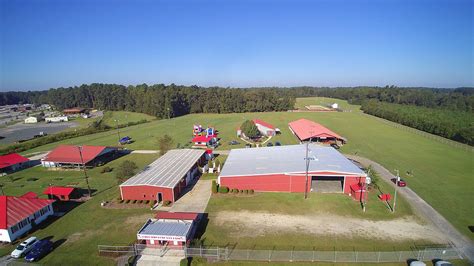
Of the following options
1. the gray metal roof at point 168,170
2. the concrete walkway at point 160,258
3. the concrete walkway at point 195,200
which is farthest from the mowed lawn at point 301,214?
the gray metal roof at point 168,170

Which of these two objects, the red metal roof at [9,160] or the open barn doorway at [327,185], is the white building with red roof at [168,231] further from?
the red metal roof at [9,160]

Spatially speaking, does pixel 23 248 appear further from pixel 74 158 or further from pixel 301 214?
pixel 301 214

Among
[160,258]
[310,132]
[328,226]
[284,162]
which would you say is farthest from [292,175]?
[310,132]

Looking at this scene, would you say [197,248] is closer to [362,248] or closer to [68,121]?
[362,248]

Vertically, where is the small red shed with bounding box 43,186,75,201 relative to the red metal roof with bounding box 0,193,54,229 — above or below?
below

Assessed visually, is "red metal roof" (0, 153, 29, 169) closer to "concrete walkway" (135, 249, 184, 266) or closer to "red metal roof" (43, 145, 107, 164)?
"red metal roof" (43, 145, 107, 164)

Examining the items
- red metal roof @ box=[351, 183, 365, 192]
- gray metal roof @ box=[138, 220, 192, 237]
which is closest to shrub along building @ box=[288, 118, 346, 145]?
red metal roof @ box=[351, 183, 365, 192]

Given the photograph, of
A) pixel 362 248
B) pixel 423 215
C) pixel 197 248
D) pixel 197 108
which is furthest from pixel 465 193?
pixel 197 108
